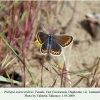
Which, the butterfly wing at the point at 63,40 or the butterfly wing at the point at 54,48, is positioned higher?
the butterfly wing at the point at 63,40

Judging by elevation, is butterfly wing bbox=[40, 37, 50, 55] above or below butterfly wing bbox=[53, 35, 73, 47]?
below

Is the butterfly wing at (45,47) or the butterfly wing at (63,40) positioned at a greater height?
the butterfly wing at (63,40)

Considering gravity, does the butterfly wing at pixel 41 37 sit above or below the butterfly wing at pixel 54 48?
above

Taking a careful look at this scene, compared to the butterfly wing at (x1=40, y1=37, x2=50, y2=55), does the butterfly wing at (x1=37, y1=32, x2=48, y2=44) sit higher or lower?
higher

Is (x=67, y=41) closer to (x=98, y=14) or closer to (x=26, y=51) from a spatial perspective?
(x=26, y=51)

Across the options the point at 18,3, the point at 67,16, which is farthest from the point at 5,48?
the point at 67,16
